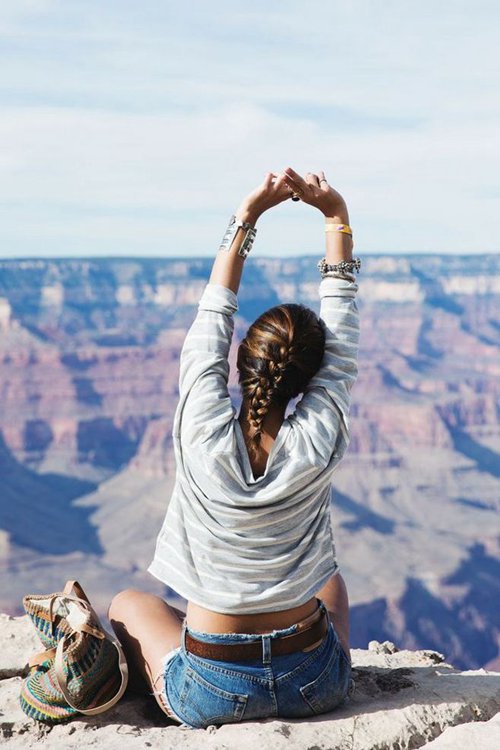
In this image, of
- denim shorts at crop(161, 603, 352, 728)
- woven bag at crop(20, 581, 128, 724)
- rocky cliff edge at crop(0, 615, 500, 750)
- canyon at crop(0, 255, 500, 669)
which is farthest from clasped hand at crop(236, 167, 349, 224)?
canyon at crop(0, 255, 500, 669)

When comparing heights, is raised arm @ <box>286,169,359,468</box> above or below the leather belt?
above

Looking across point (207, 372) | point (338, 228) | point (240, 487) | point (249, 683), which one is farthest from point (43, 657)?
point (338, 228)

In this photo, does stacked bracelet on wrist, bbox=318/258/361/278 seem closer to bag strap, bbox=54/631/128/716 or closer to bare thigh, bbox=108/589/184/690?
bare thigh, bbox=108/589/184/690

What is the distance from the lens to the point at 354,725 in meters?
2.66

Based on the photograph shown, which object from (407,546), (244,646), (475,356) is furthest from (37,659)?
(475,356)

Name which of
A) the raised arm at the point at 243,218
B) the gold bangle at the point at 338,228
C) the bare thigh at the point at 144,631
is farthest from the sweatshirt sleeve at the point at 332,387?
the bare thigh at the point at 144,631

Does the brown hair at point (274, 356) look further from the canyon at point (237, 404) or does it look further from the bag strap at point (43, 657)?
the canyon at point (237, 404)

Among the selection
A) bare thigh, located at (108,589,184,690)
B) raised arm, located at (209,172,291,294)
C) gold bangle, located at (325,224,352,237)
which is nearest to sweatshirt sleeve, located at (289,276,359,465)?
gold bangle, located at (325,224,352,237)

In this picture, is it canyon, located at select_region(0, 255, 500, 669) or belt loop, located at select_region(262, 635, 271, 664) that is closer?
belt loop, located at select_region(262, 635, 271, 664)

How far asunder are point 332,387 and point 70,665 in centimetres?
104

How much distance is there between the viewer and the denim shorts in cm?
251

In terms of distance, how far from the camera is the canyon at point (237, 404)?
45.9 m

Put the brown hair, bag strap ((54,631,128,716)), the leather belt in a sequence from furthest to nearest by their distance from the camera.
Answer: bag strap ((54,631,128,716)) → the leather belt → the brown hair

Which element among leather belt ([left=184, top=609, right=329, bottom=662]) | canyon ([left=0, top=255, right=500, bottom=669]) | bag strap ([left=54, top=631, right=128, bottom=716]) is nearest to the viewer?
leather belt ([left=184, top=609, right=329, bottom=662])
